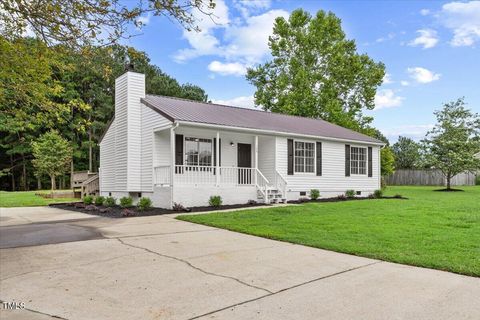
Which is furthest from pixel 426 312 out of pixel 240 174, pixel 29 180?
pixel 29 180

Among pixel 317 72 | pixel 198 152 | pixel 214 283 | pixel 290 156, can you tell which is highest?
pixel 317 72

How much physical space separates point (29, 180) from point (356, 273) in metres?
41.6

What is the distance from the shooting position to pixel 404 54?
20266 millimetres

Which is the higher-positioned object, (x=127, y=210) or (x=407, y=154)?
(x=407, y=154)

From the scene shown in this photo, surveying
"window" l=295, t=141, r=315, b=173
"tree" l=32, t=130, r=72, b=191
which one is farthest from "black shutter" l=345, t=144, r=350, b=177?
"tree" l=32, t=130, r=72, b=191

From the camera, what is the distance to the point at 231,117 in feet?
55.6

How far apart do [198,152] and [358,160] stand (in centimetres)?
925

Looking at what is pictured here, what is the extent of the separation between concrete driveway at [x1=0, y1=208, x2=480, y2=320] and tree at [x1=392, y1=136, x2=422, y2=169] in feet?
89.4

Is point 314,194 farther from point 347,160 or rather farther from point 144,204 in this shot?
point 144,204

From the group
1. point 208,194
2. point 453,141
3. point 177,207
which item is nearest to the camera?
point 177,207

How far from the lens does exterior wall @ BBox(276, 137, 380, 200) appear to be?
1720cm

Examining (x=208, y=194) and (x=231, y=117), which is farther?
(x=231, y=117)

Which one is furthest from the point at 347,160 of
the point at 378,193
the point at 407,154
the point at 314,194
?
the point at 407,154

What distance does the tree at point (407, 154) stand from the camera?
3138 centimetres
